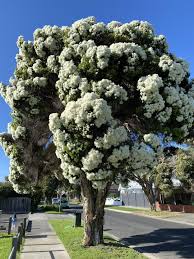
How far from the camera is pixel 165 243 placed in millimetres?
17797

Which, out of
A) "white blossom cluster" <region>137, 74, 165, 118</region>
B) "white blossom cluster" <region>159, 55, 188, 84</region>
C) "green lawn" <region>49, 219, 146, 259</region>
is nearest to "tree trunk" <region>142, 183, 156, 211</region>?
"green lawn" <region>49, 219, 146, 259</region>

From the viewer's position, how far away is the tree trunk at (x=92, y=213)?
16078 mm

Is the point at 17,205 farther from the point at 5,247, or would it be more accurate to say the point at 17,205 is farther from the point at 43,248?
the point at 43,248

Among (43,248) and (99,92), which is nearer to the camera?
(99,92)

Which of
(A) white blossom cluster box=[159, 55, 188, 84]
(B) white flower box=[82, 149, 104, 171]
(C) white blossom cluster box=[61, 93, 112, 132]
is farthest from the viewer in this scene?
(A) white blossom cluster box=[159, 55, 188, 84]

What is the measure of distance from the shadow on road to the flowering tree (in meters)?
2.27

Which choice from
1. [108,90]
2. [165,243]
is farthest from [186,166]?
[108,90]

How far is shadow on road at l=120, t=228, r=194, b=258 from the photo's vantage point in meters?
15.6

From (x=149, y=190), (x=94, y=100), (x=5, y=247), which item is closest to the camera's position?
(x=94, y=100)

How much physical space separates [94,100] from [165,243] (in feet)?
26.5

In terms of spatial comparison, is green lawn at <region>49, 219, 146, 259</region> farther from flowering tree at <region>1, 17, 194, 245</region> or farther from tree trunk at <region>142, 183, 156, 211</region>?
tree trunk at <region>142, 183, 156, 211</region>

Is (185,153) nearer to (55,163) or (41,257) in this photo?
(55,163)

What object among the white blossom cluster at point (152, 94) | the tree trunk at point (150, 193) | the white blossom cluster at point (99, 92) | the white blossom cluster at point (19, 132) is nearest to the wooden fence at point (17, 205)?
the tree trunk at point (150, 193)

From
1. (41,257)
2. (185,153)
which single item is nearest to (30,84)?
(41,257)
